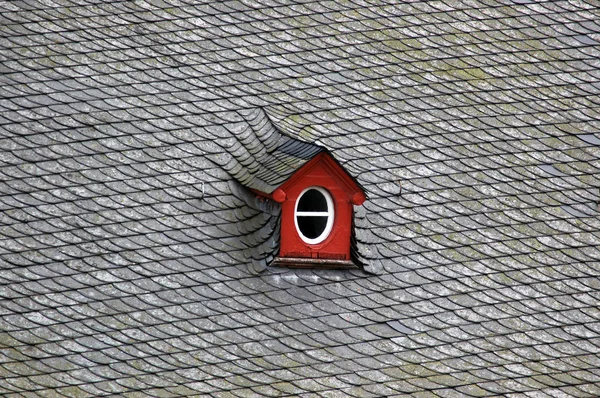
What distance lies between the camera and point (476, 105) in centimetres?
1905

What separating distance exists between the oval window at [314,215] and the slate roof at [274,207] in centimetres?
41

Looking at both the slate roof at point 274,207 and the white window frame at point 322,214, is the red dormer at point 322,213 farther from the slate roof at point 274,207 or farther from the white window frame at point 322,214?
the slate roof at point 274,207

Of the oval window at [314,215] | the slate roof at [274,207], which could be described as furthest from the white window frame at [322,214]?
the slate roof at [274,207]

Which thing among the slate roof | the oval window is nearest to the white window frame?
the oval window

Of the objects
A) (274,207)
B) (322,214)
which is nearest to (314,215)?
(322,214)

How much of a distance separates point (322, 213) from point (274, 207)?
59 centimetres

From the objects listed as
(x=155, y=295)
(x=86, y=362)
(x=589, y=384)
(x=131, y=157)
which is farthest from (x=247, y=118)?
(x=589, y=384)

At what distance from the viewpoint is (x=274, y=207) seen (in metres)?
17.4

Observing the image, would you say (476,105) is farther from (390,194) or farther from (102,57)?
(102,57)

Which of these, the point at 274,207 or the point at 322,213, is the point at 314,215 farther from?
the point at 274,207

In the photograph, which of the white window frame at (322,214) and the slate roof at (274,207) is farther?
the white window frame at (322,214)

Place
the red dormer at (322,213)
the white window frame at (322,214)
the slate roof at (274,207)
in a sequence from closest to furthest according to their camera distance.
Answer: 1. the slate roof at (274,207)
2. the red dormer at (322,213)
3. the white window frame at (322,214)

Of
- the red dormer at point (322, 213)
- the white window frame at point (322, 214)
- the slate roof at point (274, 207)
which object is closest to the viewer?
the slate roof at point (274, 207)

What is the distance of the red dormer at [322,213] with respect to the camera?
17.1 meters
